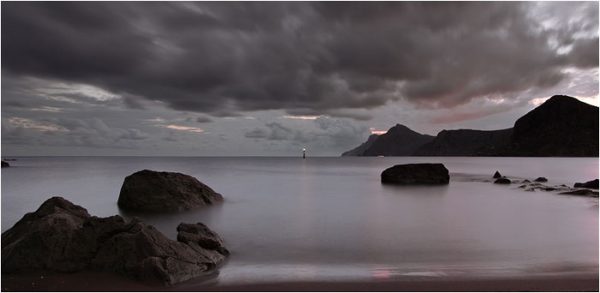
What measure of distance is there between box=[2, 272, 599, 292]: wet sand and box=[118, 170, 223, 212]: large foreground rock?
35.9 ft

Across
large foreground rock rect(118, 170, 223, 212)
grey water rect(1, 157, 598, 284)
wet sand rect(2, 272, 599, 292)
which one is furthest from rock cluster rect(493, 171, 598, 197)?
large foreground rock rect(118, 170, 223, 212)

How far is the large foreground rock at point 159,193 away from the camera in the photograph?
19.6 meters

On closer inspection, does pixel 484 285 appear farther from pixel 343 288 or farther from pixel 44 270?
pixel 44 270

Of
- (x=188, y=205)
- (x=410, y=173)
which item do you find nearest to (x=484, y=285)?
(x=188, y=205)

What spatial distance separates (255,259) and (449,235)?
24.8 feet

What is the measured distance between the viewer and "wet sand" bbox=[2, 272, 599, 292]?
26.5ft

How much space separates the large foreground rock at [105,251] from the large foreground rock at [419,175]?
3246 cm

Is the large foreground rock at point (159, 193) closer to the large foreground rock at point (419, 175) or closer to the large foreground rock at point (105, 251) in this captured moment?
the large foreground rock at point (105, 251)

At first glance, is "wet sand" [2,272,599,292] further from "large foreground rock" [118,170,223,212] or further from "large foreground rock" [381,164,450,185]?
"large foreground rock" [381,164,450,185]

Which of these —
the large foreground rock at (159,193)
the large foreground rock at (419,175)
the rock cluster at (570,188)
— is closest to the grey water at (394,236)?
the large foreground rock at (159,193)

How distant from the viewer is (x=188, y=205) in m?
19.9

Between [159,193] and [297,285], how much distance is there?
1291cm

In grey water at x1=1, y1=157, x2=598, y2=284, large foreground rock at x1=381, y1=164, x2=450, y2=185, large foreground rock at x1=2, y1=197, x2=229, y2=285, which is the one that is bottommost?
grey water at x1=1, y1=157, x2=598, y2=284

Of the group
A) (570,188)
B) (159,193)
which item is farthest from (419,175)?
(159,193)
